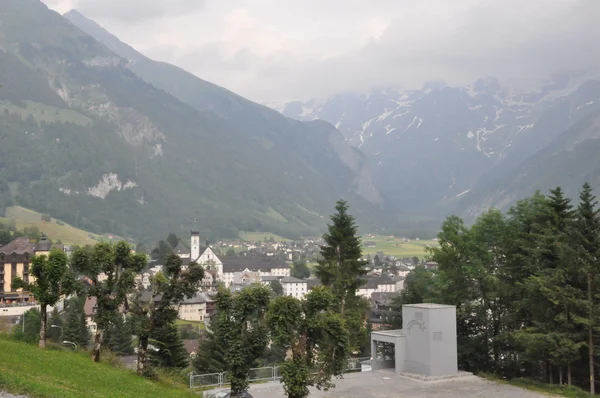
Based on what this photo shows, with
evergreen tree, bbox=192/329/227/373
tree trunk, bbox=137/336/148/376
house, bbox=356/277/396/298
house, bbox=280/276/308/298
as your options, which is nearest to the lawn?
evergreen tree, bbox=192/329/227/373

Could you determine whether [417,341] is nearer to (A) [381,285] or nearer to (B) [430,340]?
(B) [430,340]

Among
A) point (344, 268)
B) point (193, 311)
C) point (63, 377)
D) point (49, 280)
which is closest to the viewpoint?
point (63, 377)

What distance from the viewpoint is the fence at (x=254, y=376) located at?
30.8 metres

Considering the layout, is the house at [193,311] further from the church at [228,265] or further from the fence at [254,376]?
the fence at [254,376]

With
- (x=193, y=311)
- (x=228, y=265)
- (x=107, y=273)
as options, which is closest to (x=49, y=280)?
(x=107, y=273)

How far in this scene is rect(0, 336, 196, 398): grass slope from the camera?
17.9 meters

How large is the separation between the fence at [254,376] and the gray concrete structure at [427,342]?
3.15 metres

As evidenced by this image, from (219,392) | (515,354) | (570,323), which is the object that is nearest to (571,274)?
(570,323)

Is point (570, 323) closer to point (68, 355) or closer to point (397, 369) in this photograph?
point (397, 369)

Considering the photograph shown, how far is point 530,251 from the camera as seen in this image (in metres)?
35.7

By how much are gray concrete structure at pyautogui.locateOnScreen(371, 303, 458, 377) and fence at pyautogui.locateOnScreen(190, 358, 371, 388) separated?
3153 millimetres

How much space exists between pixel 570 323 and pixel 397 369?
967 centimetres

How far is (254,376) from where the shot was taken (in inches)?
1307

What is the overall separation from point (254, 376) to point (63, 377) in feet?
44.3
